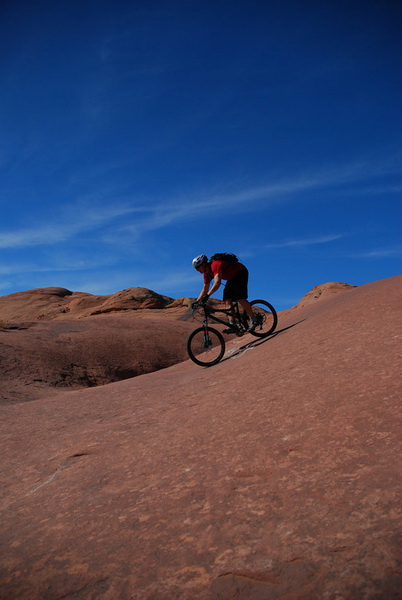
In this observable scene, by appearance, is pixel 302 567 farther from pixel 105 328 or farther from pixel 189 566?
pixel 105 328

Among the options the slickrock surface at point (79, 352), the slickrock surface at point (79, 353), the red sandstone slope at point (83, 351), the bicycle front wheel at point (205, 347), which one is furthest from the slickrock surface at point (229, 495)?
the slickrock surface at point (79, 353)

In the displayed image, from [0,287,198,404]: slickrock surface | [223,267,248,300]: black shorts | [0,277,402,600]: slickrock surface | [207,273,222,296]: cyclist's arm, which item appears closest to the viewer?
[0,277,402,600]: slickrock surface

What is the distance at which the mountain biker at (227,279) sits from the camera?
721 centimetres

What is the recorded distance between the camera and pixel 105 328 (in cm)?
1518

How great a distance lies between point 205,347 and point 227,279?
124cm

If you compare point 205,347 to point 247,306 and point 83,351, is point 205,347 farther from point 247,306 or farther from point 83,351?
point 83,351

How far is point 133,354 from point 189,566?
1228 cm

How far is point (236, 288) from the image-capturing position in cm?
747

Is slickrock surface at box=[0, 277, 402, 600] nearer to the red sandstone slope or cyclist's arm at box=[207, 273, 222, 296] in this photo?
cyclist's arm at box=[207, 273, 222, 296]

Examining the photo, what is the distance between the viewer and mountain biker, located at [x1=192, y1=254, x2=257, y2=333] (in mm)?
7215

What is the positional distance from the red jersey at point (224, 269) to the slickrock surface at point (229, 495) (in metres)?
3.07

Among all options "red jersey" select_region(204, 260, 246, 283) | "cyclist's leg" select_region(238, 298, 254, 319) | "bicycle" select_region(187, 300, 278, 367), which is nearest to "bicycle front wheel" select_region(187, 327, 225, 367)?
"bicycle" select_region(187, 300, 278, 367)

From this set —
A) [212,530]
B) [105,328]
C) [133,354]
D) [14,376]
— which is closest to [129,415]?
[212,530]

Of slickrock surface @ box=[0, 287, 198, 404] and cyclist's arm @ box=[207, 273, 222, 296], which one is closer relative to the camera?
cyclist's arm @ box=[207, 273, 222, 296]
